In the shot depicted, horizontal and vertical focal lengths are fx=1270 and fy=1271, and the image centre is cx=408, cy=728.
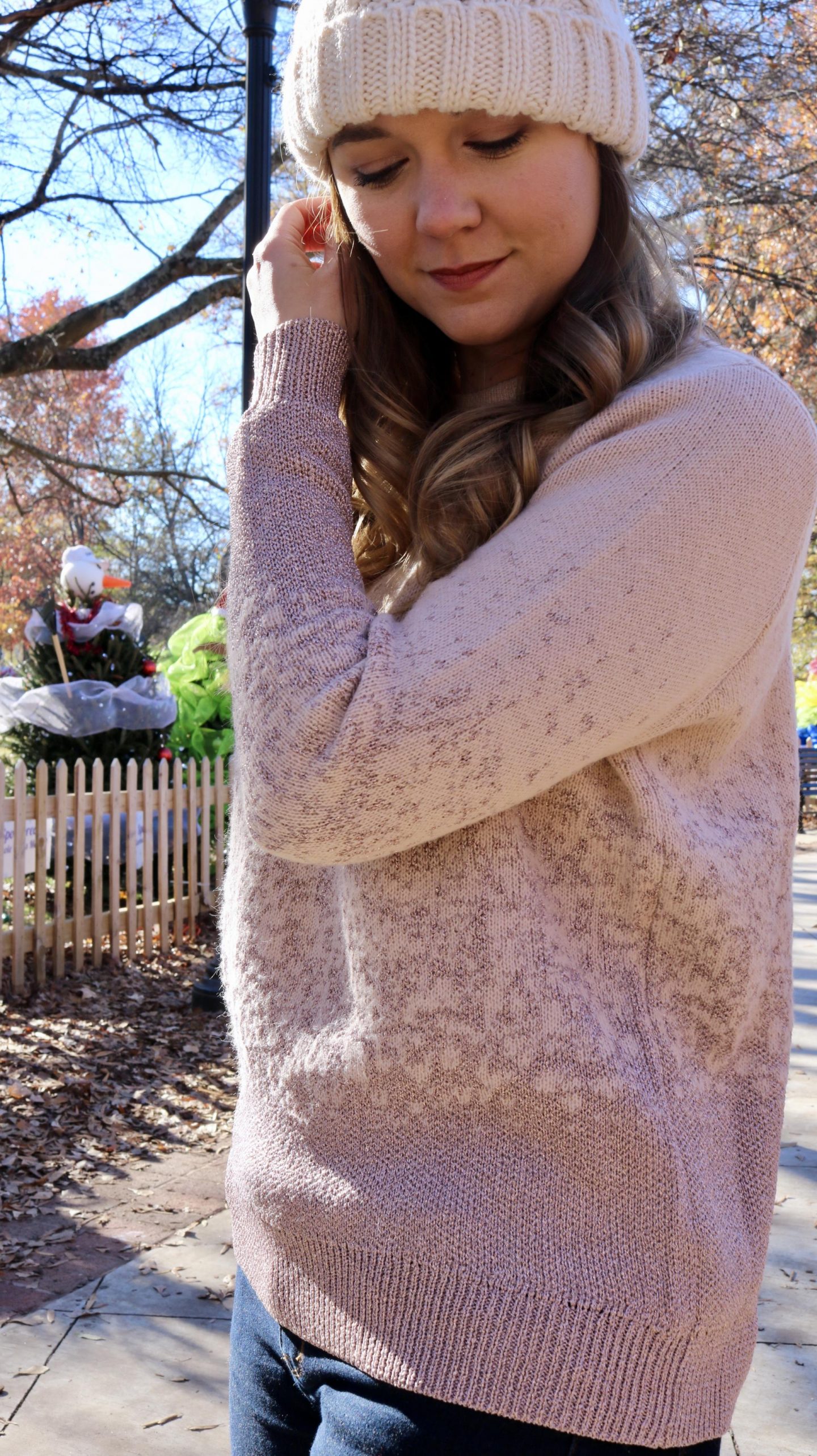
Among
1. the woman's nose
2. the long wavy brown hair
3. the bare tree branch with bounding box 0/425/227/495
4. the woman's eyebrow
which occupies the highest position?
the bare tree branch with bounding box 0/425/227/495

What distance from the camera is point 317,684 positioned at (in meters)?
1.09

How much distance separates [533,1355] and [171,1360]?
2.56 meters

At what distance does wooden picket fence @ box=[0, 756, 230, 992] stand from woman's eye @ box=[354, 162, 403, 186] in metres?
6.02

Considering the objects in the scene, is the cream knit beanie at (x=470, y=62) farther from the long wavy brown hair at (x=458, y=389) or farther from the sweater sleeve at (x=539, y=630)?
the sweater sleeve at (x=539, y=630)

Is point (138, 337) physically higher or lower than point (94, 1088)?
higher

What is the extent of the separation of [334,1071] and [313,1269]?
0.19 metres

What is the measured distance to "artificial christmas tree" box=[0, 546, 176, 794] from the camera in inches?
320

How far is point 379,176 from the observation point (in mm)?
1314

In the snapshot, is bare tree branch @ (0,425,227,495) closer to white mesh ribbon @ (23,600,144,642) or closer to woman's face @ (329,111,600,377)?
white mesh ribbon @ (23,600,144,642)

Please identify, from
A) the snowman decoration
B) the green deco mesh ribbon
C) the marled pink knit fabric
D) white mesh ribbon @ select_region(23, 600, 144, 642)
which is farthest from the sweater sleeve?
the green deco mesh ribbon

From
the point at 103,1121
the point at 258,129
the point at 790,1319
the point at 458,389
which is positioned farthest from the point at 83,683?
the point at 458,389

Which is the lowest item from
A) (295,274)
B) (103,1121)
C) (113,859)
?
(103,1121)

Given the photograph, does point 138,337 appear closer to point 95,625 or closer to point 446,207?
point 95,625

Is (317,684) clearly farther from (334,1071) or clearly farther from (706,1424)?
(706,1424)
